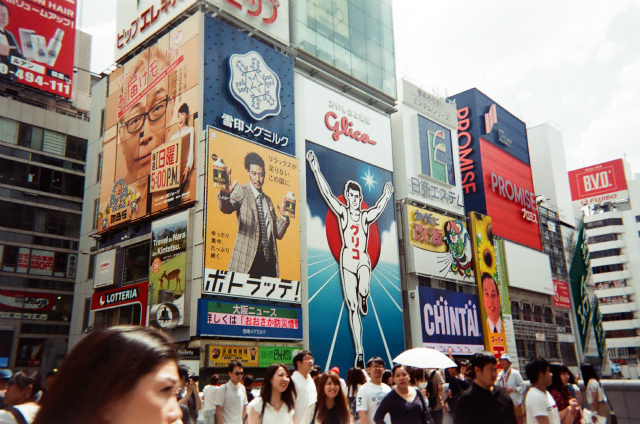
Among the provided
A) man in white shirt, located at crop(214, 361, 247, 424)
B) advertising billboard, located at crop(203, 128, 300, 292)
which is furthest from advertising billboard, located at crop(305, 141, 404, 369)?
man in white shirt, located at crop(214, 361, 247, 424)

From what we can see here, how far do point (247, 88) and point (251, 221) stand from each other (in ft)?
19.7

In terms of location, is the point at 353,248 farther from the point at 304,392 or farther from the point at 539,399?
the point at 539,399

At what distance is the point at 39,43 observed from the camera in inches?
1297

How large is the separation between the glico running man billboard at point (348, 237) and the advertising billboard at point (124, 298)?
7063 millimetres

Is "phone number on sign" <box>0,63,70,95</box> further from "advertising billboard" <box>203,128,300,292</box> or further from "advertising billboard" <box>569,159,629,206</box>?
"advertising billboard" <box>569,159,629,206</box>

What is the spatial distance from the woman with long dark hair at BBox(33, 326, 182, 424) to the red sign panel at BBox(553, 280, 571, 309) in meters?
Result: 48.6

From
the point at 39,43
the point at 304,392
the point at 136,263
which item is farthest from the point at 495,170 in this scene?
the point at 304,392

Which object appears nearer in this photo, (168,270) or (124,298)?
(168,270)

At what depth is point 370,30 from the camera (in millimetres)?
33250

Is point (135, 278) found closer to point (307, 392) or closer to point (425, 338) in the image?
point (425, 338)

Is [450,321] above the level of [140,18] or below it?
below

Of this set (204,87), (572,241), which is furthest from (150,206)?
(572,241)

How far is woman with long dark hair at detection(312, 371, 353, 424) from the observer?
22.1 feet

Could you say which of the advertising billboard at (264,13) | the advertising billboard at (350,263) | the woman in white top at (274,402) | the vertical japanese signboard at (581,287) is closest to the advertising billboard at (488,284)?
the advertising billboard at (350,263)
